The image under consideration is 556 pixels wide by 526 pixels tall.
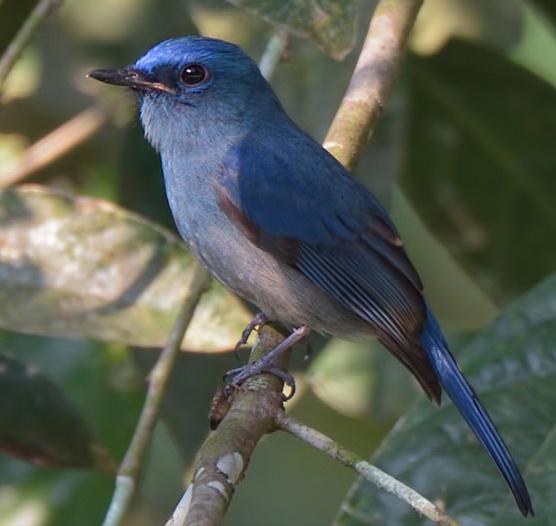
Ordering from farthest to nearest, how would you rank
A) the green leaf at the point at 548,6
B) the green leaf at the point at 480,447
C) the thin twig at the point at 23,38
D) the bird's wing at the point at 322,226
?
1. the green leaf at the point at 548,6
2. the bird's wing at the point at 322,226
3. the thin twig at the point at 23,38
4. the green leaf at the point at 480,447

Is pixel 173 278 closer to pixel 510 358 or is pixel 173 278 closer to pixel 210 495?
pixel 510 358

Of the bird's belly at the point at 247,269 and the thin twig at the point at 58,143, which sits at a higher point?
the bird's belly at the point at 247,269

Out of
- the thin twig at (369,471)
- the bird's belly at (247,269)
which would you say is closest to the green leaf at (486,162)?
the bird's belly at (247,269)

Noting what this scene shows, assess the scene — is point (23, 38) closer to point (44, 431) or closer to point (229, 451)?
point (44, 431)

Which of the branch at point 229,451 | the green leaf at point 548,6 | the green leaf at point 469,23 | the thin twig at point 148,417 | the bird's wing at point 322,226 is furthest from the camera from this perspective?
the green leaf at point 469,23

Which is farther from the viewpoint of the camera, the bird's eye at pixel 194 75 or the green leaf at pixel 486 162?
the green leaf at pixel 486 162

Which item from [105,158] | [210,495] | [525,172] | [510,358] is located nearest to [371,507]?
[510,358]

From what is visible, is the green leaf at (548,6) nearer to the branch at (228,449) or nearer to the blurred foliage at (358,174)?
the blurred foliage at (358,174)
